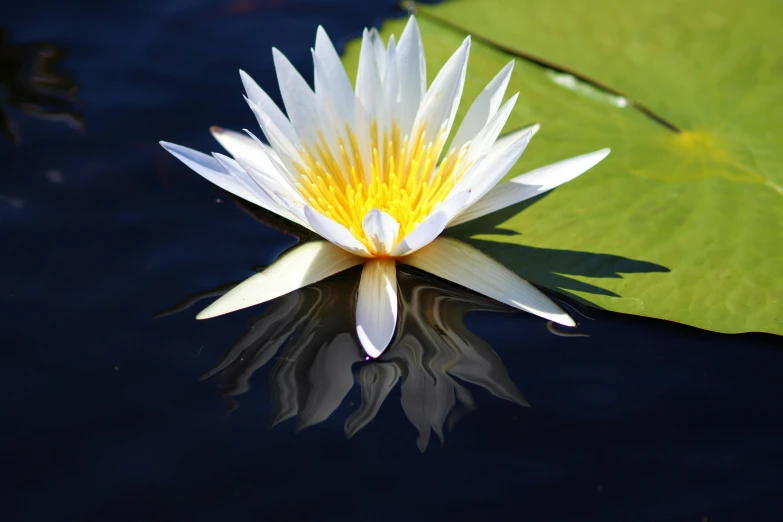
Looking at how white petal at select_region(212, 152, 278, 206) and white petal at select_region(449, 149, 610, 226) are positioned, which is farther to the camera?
white petal at select_region(449, 149, 610, 226)

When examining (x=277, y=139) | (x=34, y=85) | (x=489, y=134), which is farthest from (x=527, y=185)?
(x=34, y=85)

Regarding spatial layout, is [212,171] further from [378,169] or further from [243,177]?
[378,169]

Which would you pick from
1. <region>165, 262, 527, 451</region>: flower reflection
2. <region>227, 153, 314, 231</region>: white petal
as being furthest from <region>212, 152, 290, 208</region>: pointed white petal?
<region>165, 262, 527, 451</region>: flower reflection

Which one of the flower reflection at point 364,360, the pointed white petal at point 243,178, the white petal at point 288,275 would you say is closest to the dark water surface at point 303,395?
the flower reflection at point 364,360

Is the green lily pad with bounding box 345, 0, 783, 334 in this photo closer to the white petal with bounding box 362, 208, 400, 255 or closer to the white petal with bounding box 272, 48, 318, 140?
the white petal with bounding box 362, 208, 400, 255

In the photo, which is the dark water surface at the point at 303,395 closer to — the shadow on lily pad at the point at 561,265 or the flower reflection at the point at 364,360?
the flower reflection at the point at 364,360

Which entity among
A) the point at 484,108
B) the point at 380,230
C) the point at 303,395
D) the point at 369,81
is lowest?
the point at 303,395
